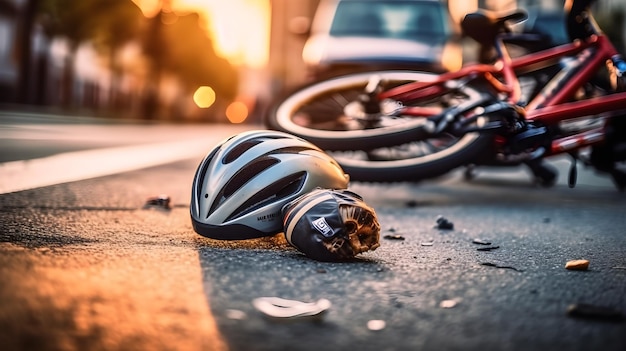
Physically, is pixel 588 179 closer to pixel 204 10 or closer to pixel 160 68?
pixel 160 68

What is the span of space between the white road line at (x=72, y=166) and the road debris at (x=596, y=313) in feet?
11.2

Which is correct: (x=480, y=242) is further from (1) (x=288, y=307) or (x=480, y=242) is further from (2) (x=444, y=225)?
(1) (x=288, y=307)

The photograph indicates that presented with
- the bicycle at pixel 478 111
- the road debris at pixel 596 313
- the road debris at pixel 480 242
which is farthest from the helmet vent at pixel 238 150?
the bicycle at pixel 478 111

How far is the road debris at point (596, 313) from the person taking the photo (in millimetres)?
1888

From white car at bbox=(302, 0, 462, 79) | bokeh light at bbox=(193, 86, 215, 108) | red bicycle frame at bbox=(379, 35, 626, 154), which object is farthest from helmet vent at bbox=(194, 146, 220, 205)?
bokeh light at bbox=(193, 86, 215, 108)

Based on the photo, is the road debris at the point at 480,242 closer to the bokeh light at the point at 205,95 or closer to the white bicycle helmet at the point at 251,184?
the white bicycle helmet at the point at 251,184

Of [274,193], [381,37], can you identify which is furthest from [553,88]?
[381,37]

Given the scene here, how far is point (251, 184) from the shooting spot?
296 centimetres

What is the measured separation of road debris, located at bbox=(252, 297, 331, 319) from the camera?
1788 millimetres

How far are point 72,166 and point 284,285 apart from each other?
15.3ft

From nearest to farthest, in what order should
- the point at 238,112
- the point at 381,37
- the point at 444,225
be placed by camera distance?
the point at 444,225
the point at 381,37
the point at 238,112

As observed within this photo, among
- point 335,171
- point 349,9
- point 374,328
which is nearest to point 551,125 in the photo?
point 335,171

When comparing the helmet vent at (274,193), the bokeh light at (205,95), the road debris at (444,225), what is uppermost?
the helmet vent at (274,193)

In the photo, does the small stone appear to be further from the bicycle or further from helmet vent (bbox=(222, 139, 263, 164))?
the bicycle
